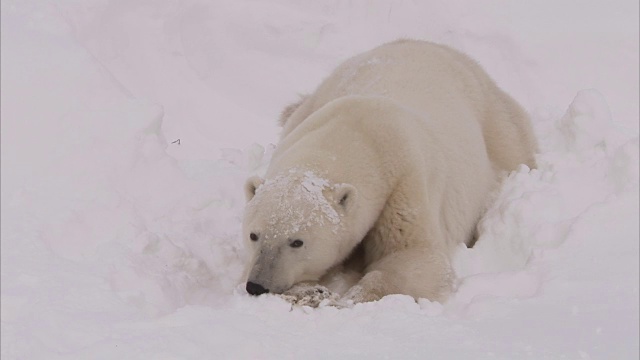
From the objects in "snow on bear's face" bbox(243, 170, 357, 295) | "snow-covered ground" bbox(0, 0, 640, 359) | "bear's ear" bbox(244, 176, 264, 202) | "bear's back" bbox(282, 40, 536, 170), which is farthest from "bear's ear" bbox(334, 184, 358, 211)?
"bear's back" bbox(282, 40, 536, 170)

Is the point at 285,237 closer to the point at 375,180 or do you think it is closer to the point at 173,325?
the point at 375,180

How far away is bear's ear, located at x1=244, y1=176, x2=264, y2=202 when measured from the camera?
15.0 feet

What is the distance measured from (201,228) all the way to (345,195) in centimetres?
99

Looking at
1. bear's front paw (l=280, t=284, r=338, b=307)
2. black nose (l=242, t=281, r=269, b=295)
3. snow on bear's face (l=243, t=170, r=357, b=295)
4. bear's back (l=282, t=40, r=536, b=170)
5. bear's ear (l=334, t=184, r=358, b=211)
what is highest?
bear's back (l=282, t=40, r=536, b=170)

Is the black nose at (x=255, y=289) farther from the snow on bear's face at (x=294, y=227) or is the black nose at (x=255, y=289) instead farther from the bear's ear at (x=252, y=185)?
the bear's ear at (x=252, y=185)

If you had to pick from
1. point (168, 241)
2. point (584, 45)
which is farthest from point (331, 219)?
point (584, 45)

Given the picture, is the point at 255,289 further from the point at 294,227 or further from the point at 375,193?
the point at 375,193

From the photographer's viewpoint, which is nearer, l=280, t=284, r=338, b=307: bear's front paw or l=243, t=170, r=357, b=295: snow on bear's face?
l=280, t=284, r=338, b=307: bear's front paw

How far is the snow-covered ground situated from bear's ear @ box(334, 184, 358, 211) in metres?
0.63

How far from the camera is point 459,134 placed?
18.0ft

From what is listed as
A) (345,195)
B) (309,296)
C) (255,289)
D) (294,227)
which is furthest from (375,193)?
(255,289)

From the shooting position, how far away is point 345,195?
14.6 ft

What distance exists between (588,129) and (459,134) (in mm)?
891

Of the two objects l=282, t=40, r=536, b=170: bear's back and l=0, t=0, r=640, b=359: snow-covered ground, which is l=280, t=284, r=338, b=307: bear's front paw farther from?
l=282, t=40, r=536, b=170: bear's back
